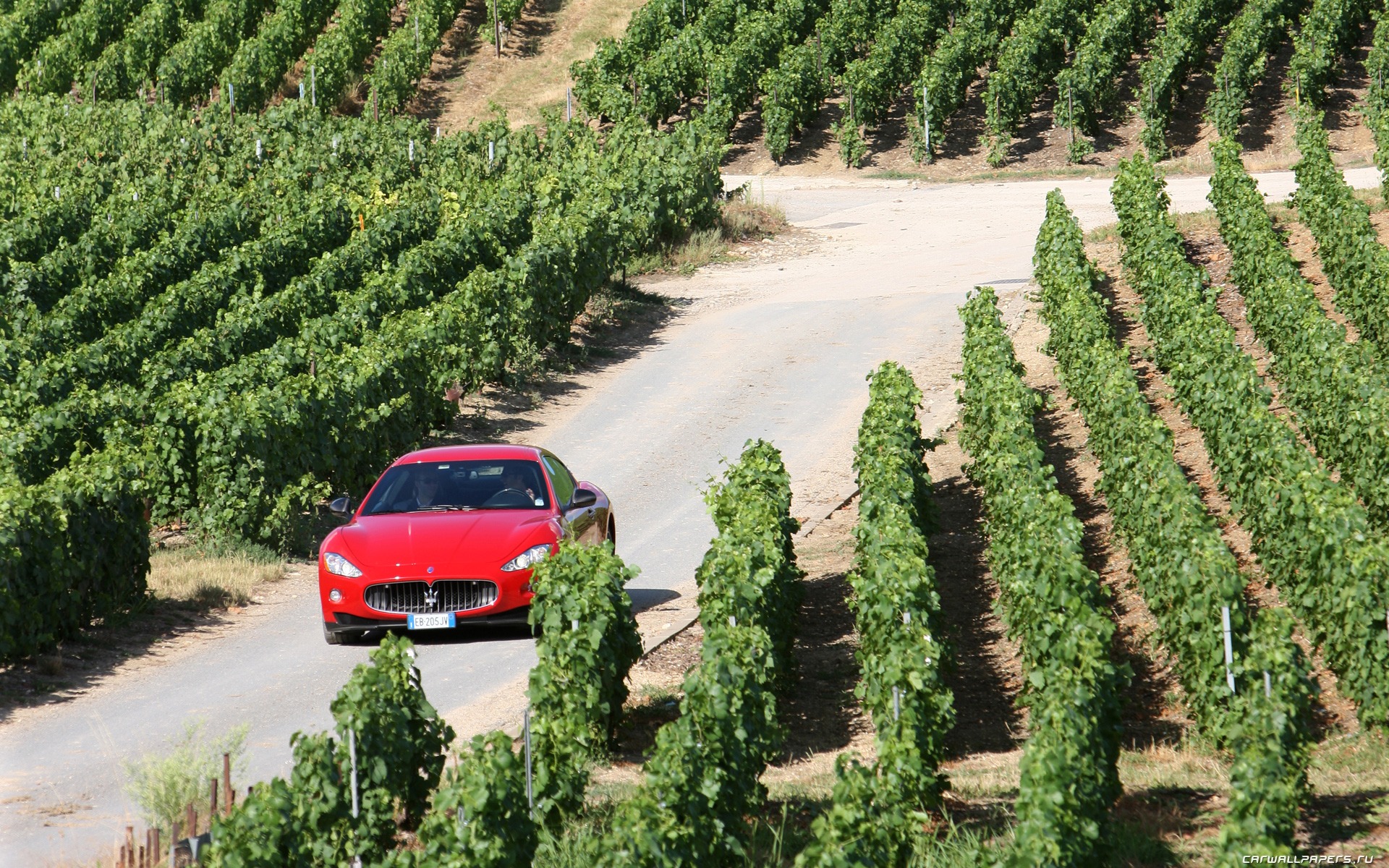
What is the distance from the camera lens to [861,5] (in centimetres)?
4912

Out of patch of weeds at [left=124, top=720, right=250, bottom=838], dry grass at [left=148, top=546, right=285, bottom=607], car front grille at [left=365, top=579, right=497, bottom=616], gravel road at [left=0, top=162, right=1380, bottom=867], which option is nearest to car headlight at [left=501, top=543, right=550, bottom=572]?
car front grille at [left=365, top=579, right=497, bottom=616]

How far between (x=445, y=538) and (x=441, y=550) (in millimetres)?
196

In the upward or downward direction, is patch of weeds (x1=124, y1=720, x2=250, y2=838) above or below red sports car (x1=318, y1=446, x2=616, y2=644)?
below

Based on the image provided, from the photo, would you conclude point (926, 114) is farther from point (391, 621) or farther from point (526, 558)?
point (391, 621)

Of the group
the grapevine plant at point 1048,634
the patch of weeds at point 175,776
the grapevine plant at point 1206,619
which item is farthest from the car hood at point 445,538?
the grapevine plant at point 1206,619

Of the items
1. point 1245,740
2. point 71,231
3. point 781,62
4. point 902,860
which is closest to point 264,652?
point 902,860

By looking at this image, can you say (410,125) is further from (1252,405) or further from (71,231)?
(1252,405)

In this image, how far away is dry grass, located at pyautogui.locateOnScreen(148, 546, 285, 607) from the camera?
15.3 meters

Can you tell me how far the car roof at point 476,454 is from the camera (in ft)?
46.5

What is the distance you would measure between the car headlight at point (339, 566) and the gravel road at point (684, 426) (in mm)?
828

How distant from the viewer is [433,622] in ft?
40.8

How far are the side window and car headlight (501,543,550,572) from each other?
1.09m

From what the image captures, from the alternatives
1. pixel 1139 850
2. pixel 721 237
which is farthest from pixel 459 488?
pixel 721 237

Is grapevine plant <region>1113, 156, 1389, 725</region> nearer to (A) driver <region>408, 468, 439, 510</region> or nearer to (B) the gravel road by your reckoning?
(B) the gravel road
